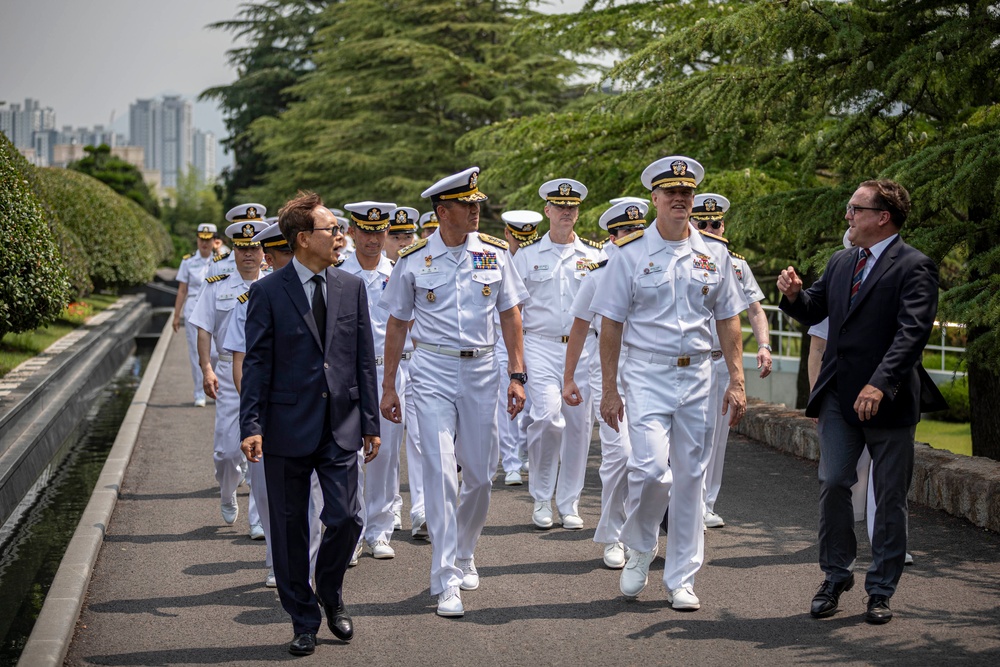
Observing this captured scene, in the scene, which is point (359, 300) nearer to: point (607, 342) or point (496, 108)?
point (607, 342)

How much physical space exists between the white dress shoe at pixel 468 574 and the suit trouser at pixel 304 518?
1.11 m

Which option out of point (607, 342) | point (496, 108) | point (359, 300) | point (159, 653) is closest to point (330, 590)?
point (159, 653)

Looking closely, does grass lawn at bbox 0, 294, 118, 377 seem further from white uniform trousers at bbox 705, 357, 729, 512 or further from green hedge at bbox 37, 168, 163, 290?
white uniform trousers at bbox 705, 357, 729, 512

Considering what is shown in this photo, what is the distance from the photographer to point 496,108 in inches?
1299

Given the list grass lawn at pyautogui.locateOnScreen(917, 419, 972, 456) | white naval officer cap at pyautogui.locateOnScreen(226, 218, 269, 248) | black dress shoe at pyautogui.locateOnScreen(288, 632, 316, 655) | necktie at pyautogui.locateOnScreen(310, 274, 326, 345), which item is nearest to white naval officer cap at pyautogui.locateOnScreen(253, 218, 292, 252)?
necktie at pyautogui.locateOnScreen(310, 274, 326, 345)

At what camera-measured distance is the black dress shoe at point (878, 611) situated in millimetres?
5988

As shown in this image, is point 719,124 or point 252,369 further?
point 719,124

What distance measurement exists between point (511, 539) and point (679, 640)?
247 cm

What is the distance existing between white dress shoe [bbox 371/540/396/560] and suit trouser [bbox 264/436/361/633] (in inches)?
69.7

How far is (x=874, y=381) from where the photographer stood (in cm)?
593

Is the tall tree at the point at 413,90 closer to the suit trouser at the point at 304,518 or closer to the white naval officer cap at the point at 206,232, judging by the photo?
the white naval officer cap at the point at 206,232

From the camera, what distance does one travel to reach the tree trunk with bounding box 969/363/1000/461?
9.98 meters

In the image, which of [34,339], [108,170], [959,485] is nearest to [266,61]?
[108,170]

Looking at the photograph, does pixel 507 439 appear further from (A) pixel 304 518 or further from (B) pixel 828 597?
(A) pixel 304 518
